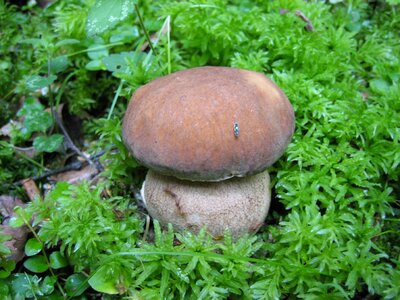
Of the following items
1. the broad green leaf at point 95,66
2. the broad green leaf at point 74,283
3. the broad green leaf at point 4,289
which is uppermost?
the broad green leaf at point 95,66

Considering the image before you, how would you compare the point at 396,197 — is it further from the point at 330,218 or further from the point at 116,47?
the point at 116,47

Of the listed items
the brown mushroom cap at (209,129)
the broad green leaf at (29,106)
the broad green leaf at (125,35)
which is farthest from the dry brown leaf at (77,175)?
the broad green leaf at (125,35)

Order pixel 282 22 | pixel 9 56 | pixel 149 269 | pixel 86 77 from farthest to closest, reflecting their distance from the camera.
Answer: pixel 9 56 → pixel 86 77 → pixel 282 22 → pixel 149 269

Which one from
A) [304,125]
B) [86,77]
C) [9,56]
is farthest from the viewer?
[9,56]

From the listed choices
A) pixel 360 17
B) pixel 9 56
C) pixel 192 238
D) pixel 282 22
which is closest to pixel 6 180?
pixel 9 56

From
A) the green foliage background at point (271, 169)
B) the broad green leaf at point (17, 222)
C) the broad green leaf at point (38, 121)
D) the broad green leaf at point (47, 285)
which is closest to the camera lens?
the green foliage background at point (271, 169)

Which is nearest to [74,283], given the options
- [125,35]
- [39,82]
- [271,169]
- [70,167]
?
[70,167]

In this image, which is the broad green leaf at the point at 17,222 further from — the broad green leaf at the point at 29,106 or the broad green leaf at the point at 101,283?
the broad green leaf at the point at 29,106

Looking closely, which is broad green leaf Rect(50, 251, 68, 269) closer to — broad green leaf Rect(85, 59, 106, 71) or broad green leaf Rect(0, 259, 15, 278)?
broad green leaf Rect(0, 259, 15, 278)

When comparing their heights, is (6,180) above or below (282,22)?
below
